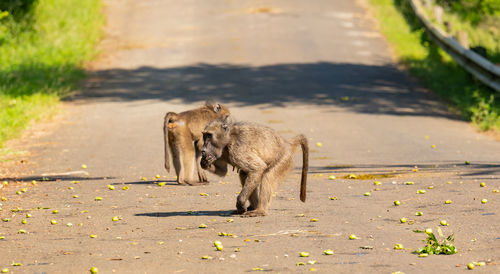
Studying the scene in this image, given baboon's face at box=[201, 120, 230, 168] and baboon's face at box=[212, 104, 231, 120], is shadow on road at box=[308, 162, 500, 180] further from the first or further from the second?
baboon's face at box=[201, 120, 230, 168]

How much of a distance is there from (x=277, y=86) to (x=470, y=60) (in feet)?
14.6

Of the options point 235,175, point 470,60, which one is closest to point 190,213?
point 235,175

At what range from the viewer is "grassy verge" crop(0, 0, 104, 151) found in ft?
54.8

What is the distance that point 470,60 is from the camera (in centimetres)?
1839

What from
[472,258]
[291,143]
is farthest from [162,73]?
[472,258]

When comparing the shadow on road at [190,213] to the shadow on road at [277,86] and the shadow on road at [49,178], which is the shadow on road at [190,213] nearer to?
A: the shadow on road at [49,178]

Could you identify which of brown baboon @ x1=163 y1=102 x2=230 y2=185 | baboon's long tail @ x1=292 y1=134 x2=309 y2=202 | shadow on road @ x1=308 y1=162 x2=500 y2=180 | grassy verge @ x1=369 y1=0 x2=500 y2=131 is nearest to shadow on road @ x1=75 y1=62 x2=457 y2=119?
grassy verge @ x1=369 y1=0 x2=500 y2=131

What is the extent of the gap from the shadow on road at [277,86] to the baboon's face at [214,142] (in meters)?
8.88

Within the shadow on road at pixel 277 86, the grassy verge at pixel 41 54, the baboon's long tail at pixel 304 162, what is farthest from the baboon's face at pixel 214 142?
the shadow on road at pixel 277 86

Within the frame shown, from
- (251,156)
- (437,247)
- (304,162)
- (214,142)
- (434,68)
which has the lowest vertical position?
(434,68)

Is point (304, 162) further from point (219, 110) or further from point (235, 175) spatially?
point (235, 175)

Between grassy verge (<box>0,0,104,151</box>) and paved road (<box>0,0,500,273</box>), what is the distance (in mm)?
600

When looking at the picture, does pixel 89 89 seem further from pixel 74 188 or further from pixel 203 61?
pixel 74 188

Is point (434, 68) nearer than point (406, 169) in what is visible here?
No
